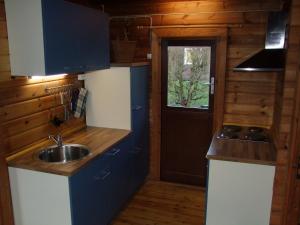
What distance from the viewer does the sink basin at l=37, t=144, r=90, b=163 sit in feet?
8.66

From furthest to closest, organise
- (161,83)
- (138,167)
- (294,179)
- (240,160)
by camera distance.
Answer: (161,83) < (138,167) < (240,160) < (294,179)

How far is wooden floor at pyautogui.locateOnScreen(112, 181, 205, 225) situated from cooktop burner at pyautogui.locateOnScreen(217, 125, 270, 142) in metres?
0.89

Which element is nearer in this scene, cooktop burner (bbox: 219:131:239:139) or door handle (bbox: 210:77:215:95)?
cooktop burner (bbox: 219:131:239:139)

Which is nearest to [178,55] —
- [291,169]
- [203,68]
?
[203,68]

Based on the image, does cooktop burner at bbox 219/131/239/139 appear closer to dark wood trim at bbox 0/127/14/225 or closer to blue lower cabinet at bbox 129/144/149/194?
blue lower cabinet at bbox 129/144/149/194

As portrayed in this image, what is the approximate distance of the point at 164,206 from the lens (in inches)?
130

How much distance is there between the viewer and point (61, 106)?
299cm

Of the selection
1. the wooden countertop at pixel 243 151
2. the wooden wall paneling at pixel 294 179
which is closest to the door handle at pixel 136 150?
the wooden countertop at pixel 243 151

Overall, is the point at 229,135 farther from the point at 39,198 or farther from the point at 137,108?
the point at 39,198

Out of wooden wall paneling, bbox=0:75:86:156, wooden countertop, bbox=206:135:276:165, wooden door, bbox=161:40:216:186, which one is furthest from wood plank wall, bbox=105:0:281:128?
wooden wall paneling, bbox=0:75:86:156

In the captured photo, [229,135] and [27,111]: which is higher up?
[27,111]

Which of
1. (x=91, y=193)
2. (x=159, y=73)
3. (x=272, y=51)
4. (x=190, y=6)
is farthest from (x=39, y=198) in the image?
(x=190, y=6)

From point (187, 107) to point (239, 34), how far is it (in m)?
1.03

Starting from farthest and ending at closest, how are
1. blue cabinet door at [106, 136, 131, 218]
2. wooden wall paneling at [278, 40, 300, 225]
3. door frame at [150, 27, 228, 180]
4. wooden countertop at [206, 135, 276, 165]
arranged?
door frame at [150, 27, 228, 180] < blue cabinet door at [106, 136, 131, 218] < wooden countertop at [206, 135, 276, 165] < wooden wall paneling at [278, 40, 300, 225]
